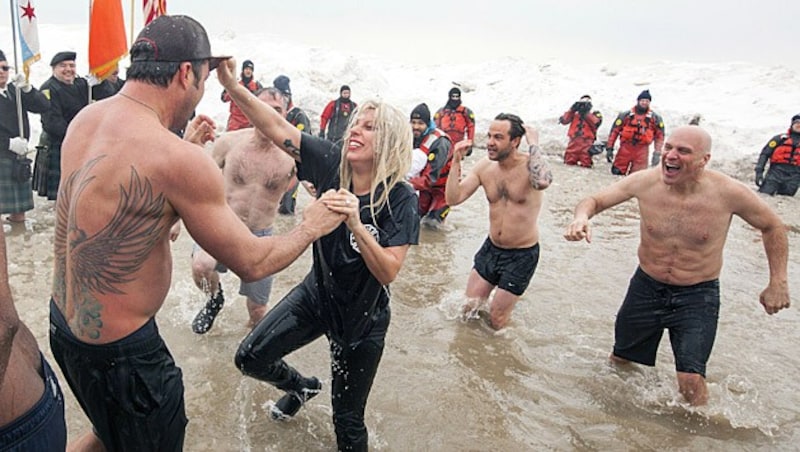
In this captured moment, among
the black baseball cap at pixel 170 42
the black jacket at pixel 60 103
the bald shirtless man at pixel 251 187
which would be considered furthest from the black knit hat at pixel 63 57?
the black baseball cap at pixel 170 42

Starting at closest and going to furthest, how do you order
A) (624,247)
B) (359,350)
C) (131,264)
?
(131,264)
(359,350)
(624,247)

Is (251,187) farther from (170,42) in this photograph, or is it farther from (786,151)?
(786,151)

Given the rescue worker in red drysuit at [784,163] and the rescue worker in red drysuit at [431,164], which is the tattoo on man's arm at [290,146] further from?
the rescue worker in red drysuit at [784,163]

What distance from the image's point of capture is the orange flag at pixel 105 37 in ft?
14.3

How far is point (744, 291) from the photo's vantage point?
6.57 meters

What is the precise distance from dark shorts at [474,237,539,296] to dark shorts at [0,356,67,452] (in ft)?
12.1

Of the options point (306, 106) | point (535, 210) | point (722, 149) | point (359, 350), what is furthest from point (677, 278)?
Answer: point (306, 106)

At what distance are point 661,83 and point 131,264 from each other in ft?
76.9

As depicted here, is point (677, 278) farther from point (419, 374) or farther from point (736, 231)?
point (736, 231)

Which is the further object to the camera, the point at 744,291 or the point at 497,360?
the point at 744,291

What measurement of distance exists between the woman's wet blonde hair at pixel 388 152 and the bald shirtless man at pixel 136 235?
0.65 metres

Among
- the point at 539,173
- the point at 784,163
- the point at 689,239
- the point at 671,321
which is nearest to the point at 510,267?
the point at 539,173

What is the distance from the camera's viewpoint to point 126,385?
6.41ft

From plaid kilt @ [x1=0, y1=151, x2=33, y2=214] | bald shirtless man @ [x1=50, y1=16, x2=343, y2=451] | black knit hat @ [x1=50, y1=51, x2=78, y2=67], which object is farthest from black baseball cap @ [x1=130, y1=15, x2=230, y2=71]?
black knit hat @ [x1=50, y1=51, x2=78, y2=67]
